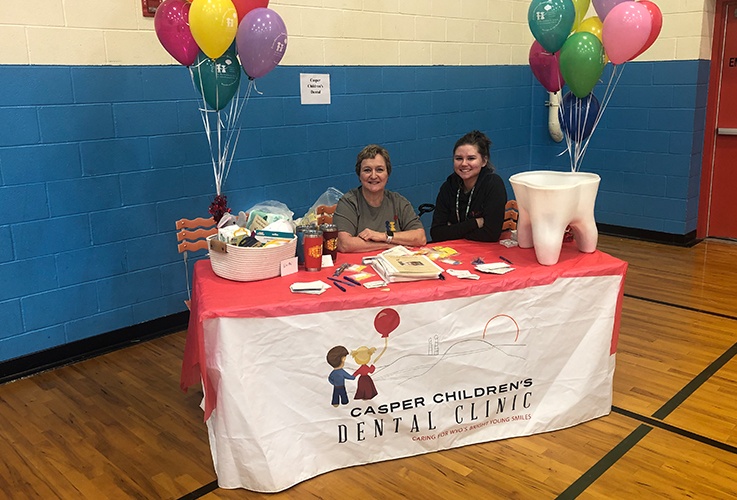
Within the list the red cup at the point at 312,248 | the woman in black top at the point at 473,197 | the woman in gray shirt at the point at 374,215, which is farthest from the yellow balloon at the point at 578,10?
the red cup at the point at 312,248

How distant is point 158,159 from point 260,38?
3.91 ft

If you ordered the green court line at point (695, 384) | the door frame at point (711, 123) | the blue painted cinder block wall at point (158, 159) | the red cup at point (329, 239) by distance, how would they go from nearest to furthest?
1. the red cup at point (329, 239)
2. the green court line at point (695, 384)
3. the blue painted cinder block wall at point (158, 159)
4. the door frame at point (711, 123)

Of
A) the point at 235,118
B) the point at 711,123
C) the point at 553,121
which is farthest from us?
the point at 553,121

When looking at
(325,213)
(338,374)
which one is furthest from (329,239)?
(325,213)

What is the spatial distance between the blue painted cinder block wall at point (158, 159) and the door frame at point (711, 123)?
5.6 inches

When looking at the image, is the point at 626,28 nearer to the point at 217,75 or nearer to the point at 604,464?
the point at 217,75

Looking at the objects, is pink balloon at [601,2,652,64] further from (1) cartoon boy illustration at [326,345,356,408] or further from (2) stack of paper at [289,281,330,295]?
(1) cartoon boy illustration at [326,345,356,408]

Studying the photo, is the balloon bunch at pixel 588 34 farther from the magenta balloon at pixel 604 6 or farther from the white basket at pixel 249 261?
the white basket at pixel 249 261

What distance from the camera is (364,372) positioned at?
95.7 inches

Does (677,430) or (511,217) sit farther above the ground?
(511,217)

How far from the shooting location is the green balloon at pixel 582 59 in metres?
3.44

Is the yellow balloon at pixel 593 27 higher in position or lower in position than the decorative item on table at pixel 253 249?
higher

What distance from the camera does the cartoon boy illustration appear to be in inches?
94.2

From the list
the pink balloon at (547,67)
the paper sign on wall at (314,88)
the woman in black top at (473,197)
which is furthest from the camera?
the paper sign on wall at (314,88)
